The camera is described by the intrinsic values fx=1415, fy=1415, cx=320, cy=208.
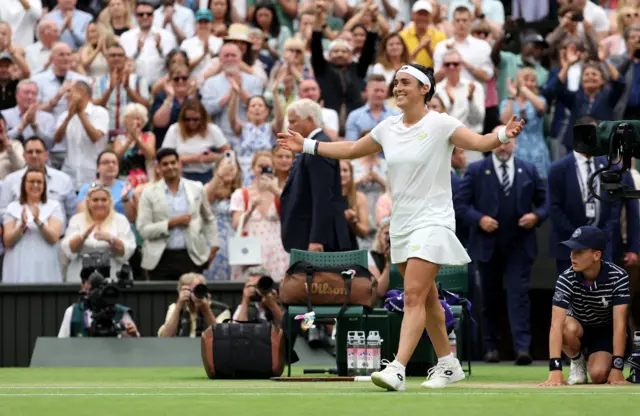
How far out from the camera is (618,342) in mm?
9719

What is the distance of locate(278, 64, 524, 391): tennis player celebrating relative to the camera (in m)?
8.53

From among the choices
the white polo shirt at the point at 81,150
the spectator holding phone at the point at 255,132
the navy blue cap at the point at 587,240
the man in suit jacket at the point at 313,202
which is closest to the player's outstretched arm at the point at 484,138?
the navy blue cap at the point at 587,240

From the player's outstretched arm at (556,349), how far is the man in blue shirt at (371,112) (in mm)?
6356

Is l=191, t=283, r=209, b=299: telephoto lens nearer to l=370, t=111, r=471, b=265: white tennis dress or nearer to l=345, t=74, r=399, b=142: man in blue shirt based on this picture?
l=345, t=74, r=399, b=142: man in blue shirt

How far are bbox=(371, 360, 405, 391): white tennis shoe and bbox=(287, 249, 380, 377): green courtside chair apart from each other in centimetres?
223

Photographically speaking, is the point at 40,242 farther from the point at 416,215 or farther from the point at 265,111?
the point at 416,215

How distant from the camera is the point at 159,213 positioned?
14500 mm

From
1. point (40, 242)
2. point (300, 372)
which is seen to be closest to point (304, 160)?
point (300, 372)

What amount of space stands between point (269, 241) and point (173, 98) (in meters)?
3.10

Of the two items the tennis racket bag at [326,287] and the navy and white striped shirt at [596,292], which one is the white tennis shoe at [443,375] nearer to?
the navy and white striped shirt at [596,292]

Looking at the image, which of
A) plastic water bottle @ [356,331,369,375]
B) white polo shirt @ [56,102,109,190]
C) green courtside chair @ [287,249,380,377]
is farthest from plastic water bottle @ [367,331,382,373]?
white polo shirt @ [56,102,109,190]

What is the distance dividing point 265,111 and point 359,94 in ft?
5.23

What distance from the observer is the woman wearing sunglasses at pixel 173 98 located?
16422mm

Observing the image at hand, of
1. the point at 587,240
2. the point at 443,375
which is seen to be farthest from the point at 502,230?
the point at 443,375
